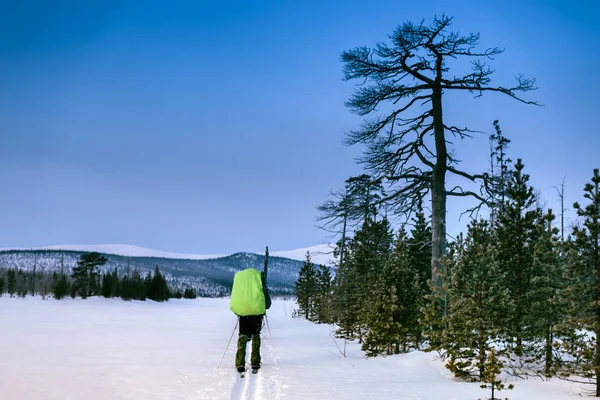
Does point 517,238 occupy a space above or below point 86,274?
above

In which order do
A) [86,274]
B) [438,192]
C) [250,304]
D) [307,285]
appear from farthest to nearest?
[86,274]
[307,285]
[438,192]
[250,304]

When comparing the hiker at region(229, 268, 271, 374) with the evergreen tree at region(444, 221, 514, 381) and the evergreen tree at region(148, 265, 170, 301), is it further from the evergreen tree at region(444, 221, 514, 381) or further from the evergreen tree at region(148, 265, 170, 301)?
the evergreen tree at region(148, 265, 170, 301)

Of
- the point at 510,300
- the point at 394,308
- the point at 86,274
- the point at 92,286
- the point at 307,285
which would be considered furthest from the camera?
the point at 92,286

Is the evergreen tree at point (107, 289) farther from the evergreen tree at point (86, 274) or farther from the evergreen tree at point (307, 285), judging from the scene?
the evergreen tree at point (307, 285)

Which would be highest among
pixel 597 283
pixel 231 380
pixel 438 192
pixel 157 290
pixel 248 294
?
pixel 438 192

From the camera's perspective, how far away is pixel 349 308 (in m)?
23.7

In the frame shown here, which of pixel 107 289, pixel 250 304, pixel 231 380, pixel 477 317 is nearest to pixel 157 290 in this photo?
pixel 107 289

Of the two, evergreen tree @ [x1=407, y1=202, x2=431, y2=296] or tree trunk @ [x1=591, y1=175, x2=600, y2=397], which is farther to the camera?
evergreen tree @ [x1=407, y1=202, x2=431, y2=296]

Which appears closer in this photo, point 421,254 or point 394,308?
point 394,308

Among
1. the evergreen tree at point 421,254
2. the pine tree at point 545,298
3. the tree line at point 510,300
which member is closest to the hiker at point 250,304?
the tree line at point 510,300

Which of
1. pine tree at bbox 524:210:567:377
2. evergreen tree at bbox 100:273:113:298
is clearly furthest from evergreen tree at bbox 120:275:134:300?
pine tree at bbox 524:210:567:377

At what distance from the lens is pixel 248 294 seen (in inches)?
402

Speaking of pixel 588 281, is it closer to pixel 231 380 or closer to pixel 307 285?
pixel 231 380

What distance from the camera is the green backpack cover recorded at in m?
10.2
